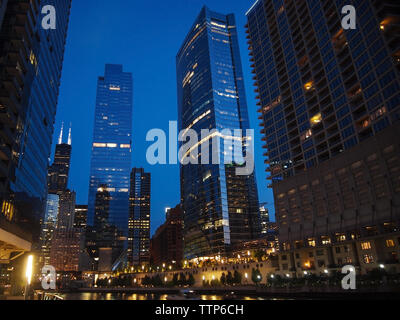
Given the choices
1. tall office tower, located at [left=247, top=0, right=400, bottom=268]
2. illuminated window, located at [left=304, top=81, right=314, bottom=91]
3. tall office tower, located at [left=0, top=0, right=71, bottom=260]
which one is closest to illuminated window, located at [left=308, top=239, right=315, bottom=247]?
tall office tower, located at [left=247, top=0, right=400, bottom=268]

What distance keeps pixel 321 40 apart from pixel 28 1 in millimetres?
86319

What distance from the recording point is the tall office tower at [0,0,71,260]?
61500 millimetres

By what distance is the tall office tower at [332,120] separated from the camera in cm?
7688

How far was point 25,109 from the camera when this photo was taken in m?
71.4

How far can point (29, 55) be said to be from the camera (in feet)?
235

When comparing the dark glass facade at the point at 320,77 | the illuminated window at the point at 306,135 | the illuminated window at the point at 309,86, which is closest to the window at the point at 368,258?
the dark glass facade at the point at 320,77

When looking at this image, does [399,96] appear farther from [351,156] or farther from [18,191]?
[18,191]

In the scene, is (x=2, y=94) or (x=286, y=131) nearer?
(x=2, y=94)

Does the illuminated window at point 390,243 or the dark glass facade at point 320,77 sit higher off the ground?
the dark glass facade at point 320,77

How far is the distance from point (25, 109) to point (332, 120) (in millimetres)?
86710

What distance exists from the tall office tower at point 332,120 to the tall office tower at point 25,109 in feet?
250

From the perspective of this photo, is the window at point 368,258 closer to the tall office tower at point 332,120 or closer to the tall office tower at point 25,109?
the tall office tower at point 332,120

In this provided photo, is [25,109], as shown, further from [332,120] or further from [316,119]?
[332,120]
